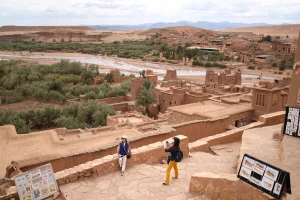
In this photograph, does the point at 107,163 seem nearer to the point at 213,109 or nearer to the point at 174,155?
the point at 174,155

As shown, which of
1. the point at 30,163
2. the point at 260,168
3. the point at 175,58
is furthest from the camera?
the point at 175,58

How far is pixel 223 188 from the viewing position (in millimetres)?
5195

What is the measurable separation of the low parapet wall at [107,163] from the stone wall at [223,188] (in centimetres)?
198

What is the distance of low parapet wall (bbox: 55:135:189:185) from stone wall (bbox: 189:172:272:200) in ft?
6.49

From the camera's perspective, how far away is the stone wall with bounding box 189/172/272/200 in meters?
4.75

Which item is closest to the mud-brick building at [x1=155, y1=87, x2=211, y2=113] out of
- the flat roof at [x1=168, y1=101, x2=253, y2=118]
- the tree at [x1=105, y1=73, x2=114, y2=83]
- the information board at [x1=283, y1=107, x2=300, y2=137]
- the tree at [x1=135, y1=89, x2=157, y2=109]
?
the tree at [x1=135, y1=89, x2=157, y2=109]

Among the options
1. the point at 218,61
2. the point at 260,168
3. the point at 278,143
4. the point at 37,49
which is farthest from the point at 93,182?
the point at 37,49

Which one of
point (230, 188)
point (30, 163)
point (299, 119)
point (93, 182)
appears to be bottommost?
point (30, 163)

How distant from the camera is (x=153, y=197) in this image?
229 inches

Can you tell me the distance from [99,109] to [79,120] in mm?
1798

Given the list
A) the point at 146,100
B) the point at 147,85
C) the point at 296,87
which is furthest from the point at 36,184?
the point at 147,85

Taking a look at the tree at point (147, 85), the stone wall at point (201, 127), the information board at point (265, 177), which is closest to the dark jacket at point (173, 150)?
the information board at point (265, 177)

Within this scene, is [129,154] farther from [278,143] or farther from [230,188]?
[278,143]

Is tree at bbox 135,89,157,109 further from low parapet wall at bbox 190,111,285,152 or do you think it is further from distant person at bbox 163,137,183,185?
distant person at bbox 163,137,183,185
